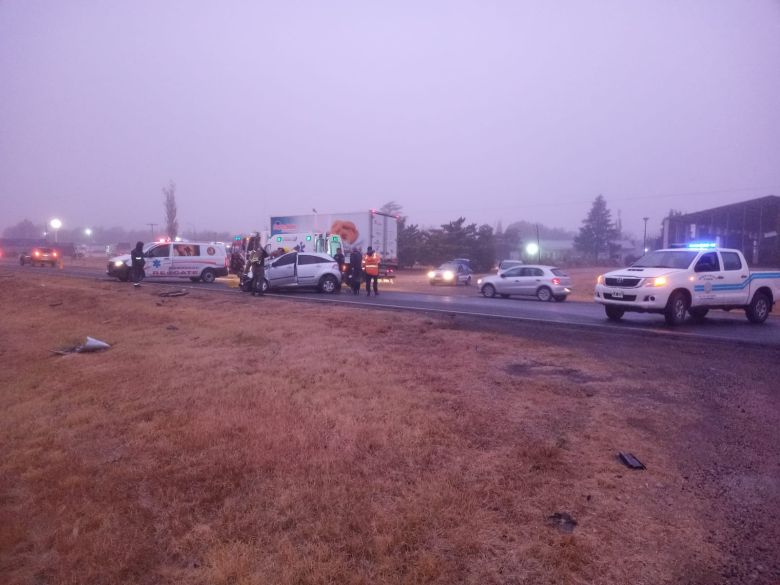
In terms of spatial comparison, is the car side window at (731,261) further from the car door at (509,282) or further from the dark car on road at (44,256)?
the dark car on road at (44,256)

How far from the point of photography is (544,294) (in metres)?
21.3

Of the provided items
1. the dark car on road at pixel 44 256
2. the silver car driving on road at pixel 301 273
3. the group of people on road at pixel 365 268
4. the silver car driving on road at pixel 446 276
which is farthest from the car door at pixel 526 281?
the dark car on road at pixel 44 256

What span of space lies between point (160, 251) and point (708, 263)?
21.8m

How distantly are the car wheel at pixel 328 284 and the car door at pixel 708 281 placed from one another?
12623mm

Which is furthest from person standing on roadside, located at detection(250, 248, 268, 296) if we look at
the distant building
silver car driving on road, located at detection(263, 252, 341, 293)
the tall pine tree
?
the tall pine tree

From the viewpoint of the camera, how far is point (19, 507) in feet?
15.1

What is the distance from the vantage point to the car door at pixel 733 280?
1218 centimetres

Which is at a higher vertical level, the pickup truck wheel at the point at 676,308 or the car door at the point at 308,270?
the car door at the point at 308,270

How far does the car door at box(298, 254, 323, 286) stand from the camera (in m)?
20.5

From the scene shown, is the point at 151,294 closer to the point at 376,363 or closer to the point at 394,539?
the point at 376,363

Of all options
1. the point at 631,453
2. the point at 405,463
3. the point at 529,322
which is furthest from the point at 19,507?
the point at 529,322

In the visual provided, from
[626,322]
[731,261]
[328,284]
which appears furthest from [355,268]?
[731,261]

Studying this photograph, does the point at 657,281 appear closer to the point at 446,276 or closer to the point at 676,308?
the point at 676,308

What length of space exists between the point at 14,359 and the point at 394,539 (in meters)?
10.5
